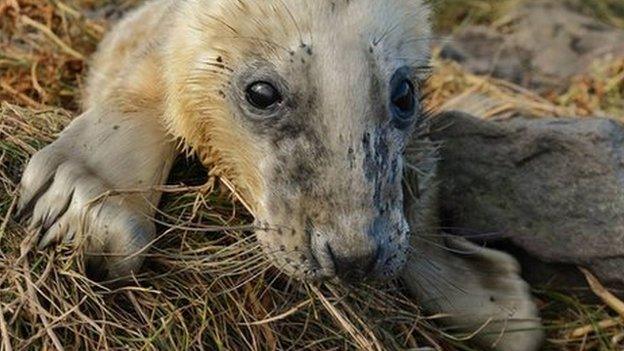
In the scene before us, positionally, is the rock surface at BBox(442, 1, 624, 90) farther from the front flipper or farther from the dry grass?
the front flipper

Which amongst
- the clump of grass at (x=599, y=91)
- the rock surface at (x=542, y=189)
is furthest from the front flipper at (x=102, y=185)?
the clump of grass at (x=599, y=91)

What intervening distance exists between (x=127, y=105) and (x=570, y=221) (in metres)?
1.67

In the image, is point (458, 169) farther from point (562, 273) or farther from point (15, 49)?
point (15, 49)

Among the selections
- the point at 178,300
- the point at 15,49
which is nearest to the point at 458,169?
the point at 178,300

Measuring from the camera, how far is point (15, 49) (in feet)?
18.1

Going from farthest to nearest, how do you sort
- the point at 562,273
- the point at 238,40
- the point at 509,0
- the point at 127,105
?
the point at 509,0 → the point at 562,273 → the point at 127,105 → the point at 238,40

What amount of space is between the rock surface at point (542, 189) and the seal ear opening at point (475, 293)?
→ 24cm

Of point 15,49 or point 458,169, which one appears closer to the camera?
point 458,169

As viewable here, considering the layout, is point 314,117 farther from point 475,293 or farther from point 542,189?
point 542,189

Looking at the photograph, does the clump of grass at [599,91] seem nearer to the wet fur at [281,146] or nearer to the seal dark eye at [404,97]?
the wet fur at [281,146]

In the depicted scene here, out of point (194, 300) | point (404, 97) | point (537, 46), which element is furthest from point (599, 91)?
point (194, 300)

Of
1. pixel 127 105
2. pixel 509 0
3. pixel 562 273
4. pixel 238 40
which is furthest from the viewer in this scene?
pixel 509 0

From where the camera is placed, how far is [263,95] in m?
3.75

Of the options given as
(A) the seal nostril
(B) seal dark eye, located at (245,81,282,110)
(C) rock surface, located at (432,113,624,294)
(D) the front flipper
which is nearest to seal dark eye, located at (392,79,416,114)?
(B) seal dark eye, located at (245,81,282,110)
